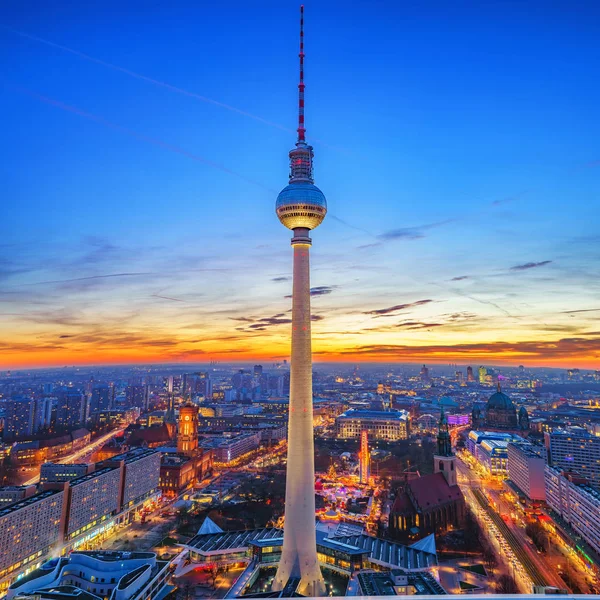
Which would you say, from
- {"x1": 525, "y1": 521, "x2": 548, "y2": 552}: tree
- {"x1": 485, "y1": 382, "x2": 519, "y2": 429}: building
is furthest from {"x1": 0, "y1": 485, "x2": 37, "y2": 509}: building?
{"x1": 485, "y1": 382, "x2": 519, "y2": 429}: building

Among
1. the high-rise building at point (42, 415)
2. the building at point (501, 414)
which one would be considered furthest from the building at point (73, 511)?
the building at point (501, 414)

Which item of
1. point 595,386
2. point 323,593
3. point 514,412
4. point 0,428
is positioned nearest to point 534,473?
point 323,593

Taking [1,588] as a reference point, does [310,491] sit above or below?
above

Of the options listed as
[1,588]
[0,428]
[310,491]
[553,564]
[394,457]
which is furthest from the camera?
[0,428]

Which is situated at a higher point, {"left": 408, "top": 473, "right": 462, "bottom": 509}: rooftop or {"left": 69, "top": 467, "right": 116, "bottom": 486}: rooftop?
{"left": 69, "top": 467, "right": 116, "bottom": 486}: rooftop

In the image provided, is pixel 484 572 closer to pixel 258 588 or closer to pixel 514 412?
pixel 258 588

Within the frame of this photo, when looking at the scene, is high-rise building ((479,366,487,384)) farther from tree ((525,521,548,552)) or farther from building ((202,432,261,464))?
tree ((525,521,548,552))
